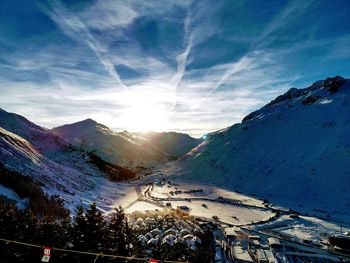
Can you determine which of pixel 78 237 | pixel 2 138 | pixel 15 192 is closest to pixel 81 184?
pixel 2 138

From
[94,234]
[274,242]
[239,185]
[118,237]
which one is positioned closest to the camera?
[94,234]

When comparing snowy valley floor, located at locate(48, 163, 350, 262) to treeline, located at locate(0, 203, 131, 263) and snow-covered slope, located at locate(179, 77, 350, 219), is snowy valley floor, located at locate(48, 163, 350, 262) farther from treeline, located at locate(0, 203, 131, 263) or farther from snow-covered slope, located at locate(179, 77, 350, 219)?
treeline, located at locate(0, 203, 131, 263)

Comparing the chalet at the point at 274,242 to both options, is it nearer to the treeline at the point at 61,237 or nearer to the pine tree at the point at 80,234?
the treeline at the point at 61,237

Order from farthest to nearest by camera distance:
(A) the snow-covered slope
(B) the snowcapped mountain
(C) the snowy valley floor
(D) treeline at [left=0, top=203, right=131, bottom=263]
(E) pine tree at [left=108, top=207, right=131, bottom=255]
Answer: (A) the snow-covered slope < (B) the snowcapped mountain < (C) the snowy valley floor < (E) pine tree at [left=108, top=207, right=131, bottom=255] < (D) treeline at [left=0, top=203, right=131, bottom=263]

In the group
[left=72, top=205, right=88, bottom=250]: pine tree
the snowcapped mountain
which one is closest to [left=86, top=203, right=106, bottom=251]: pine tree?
[left=72, top=205, right=88, bottom=250]: pine tree

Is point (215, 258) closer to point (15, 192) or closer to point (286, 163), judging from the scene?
point (15, 192)

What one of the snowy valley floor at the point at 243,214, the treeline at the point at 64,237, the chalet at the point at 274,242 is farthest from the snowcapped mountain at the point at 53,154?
the treeline at the point at 64,237

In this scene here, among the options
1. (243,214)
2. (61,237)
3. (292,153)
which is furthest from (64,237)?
(292,153)

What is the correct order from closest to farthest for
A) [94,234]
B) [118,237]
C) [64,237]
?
[94,234]
[118,237]
[64,237]

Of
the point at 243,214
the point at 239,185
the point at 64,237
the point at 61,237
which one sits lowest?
the point at 243,214

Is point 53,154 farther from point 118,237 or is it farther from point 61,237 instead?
point 118,237
